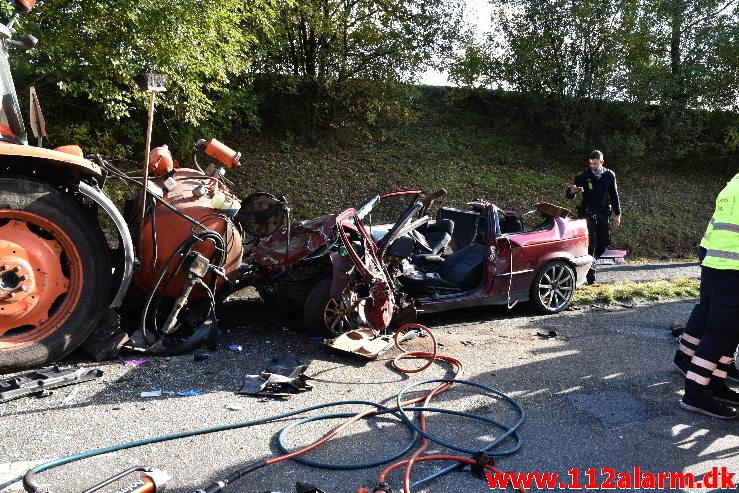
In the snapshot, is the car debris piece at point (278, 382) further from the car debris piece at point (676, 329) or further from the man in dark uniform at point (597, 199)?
the man in dark uniform at point (597, 199)

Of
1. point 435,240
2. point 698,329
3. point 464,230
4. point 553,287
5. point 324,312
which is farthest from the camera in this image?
point 464,230

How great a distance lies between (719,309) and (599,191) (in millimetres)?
5065

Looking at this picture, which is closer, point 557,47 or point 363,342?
point 363,342

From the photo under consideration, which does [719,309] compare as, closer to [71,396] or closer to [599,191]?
[71,396]

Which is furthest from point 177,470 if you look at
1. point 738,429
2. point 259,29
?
point 259,29

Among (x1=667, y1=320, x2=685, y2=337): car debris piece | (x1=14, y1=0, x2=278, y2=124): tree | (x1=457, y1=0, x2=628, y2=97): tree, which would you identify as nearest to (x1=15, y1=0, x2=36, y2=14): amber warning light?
(x1=14, y1=0, x2=278, y2=124): tree

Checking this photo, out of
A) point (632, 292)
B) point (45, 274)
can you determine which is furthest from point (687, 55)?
point (45, 274)

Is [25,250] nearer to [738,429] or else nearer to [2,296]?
[2,296]

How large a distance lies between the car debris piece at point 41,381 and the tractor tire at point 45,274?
11cm

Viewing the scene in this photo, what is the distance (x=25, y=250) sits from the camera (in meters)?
3.96

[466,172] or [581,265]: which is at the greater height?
[466,172]

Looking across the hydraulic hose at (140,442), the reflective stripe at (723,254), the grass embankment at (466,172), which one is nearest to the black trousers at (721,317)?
the reflective stripe at (723,254)

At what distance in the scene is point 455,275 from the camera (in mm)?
6441

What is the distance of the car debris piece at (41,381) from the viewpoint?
3666mm
